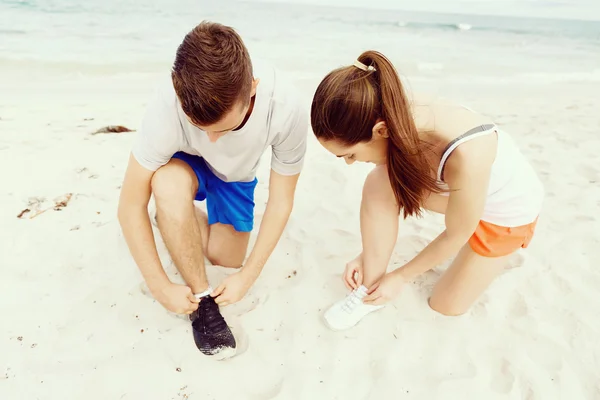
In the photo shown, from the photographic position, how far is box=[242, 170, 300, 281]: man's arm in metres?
1.67

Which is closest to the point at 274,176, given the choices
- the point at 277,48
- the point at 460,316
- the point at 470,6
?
the point at 460,316

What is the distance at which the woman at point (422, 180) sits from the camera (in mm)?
1273

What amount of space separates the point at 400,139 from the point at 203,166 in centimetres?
86

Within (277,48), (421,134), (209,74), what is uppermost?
(209,74)

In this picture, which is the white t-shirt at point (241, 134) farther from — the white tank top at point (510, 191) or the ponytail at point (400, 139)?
the white tank top at point (510, 191)

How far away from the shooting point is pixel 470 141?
135cm

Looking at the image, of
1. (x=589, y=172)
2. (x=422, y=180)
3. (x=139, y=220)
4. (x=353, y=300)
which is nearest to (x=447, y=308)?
(x=353, y=300)

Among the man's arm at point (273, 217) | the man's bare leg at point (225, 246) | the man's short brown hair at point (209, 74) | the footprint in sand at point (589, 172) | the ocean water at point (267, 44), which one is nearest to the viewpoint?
the man's short brown hair at point (209, 74)

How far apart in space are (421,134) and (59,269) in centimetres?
159

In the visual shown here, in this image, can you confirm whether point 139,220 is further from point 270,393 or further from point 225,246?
point 270,393

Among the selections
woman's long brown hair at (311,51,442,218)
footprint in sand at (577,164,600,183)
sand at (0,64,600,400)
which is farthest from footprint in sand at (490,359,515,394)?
footprint in sand at (577,164,600,183)

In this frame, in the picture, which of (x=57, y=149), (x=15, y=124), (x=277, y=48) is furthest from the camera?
(x=277, y=48)

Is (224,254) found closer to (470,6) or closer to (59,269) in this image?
(59,269)

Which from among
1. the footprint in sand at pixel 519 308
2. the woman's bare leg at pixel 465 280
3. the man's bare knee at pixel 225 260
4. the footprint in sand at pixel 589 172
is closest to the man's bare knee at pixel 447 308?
the woman's bare leg at pixel 465 280
